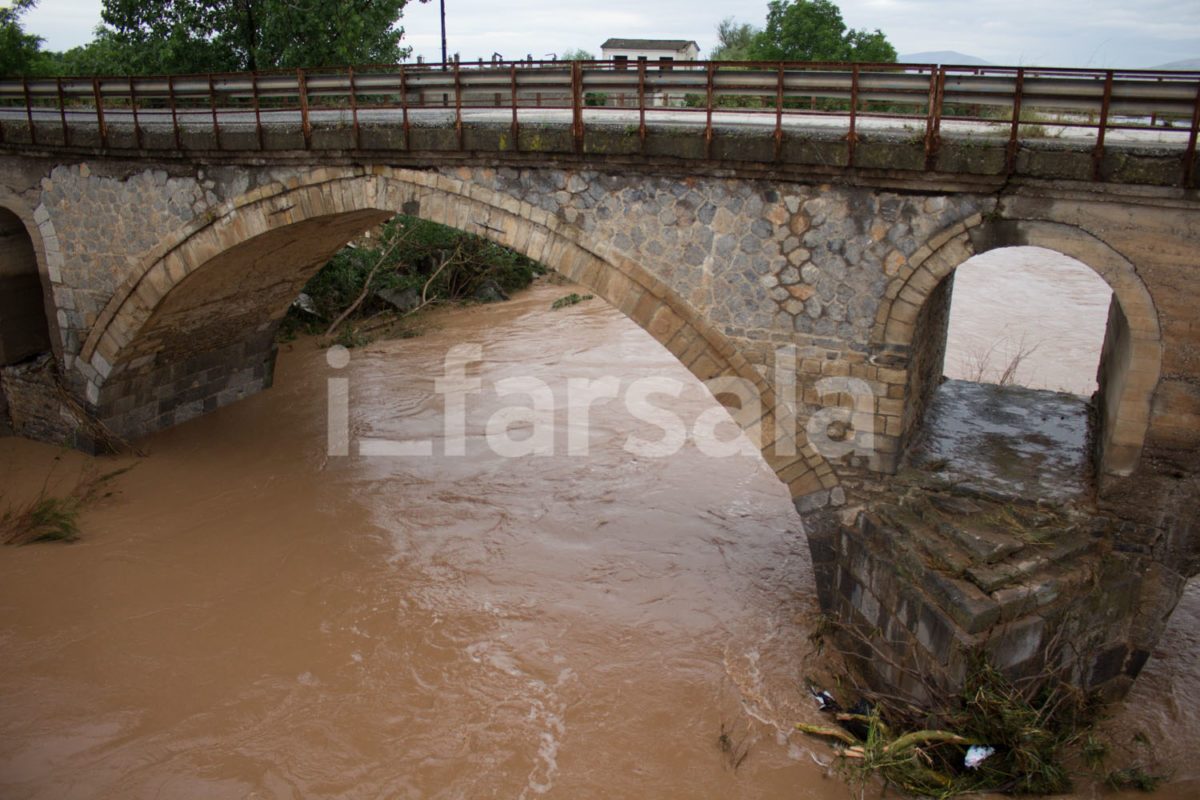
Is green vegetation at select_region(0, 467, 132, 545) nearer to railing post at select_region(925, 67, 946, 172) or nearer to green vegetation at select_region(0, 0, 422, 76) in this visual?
green vegetation at select_region(0, 0, 422, 76)

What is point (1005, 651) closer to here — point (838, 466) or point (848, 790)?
point (848, 790)

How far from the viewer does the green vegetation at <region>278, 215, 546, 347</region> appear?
15820mm

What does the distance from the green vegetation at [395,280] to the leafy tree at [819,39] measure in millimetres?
14758

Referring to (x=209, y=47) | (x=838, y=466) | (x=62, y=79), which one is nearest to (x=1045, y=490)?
(x=838, y=466)

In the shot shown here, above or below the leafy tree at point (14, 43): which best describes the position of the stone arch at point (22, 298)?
below

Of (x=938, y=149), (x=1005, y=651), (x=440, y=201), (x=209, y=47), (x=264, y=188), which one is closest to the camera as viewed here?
(x=1005, y=651)

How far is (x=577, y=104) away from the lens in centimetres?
692

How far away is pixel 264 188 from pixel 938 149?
6292 millimetres

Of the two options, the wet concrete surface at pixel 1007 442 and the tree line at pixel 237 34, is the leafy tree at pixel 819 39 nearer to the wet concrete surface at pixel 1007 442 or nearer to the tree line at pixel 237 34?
the tree line at pixel 237 34

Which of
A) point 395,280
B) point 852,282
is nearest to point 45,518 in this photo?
point 852,282

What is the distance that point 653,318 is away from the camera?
7191 millimetres

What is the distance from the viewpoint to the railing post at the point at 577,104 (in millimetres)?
6898

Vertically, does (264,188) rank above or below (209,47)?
below

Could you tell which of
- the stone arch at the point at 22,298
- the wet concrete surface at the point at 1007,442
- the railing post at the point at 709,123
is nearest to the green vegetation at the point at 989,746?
the wet concrete surface at the point at 1007,442
